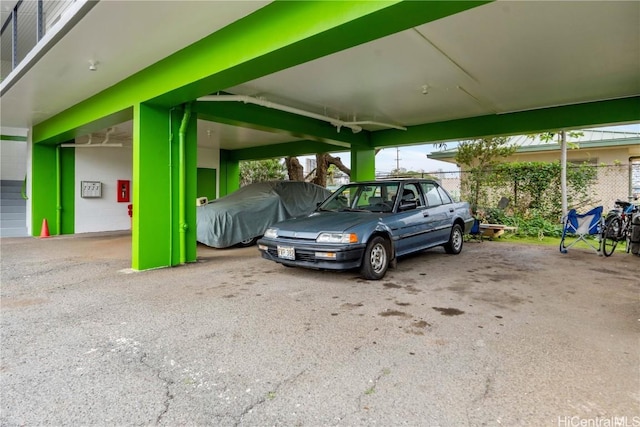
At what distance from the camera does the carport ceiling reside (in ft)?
13.2

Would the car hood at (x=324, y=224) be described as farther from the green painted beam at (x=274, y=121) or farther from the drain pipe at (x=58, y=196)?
the drain pipe at (x=58, y=196)

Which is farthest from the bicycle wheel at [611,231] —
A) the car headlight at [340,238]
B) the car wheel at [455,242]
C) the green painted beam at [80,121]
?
the green painted beam at [80,121]

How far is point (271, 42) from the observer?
143 inches

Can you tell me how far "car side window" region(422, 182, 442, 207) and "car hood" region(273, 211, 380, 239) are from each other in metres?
1.47

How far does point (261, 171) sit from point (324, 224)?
17.1 metres

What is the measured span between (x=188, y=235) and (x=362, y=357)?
14.6ft

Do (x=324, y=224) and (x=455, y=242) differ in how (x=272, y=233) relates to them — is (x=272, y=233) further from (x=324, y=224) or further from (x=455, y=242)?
(x=455, y=242)

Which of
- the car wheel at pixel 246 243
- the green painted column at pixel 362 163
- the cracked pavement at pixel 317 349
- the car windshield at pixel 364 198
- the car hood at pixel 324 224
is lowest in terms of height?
the cracked pavement at pixel 317 349

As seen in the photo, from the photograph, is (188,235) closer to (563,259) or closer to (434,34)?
(434,34)

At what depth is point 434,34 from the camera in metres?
4.39

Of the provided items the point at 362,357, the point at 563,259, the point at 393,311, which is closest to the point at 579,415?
the point at 362,357

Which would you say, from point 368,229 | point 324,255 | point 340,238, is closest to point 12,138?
point 324,255

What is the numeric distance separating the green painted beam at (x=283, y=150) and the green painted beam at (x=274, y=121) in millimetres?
1346

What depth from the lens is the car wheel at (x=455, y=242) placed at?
272 inches
